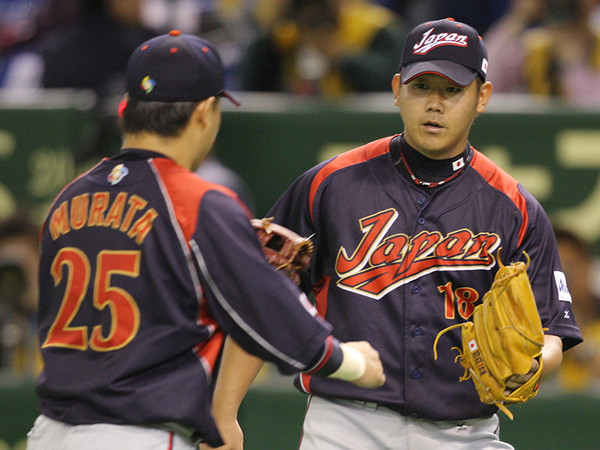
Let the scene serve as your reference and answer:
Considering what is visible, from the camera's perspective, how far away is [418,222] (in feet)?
11.1

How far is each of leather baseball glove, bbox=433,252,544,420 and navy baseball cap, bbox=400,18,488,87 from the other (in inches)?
25.8

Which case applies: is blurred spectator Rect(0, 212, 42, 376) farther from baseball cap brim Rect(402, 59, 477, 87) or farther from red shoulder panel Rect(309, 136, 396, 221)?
baseball cap brim Rect(402, 59, 477, 87)

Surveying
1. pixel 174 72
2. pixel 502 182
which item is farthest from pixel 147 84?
pixel 502 182

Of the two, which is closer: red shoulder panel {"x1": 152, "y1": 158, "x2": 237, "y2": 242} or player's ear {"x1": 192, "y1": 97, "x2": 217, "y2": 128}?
red shoulder panel {"x1": 152, "y1": 158, "x2": 237, "y2": 242}

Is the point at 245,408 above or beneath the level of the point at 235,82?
beneath

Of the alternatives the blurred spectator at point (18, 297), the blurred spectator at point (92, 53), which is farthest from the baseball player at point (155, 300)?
the blurred spectator at point (92, 53)

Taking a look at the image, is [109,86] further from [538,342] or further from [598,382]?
[538,342]

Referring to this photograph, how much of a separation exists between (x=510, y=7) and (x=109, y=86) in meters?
2.93

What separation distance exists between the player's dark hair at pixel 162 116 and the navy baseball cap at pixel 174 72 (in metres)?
0.02

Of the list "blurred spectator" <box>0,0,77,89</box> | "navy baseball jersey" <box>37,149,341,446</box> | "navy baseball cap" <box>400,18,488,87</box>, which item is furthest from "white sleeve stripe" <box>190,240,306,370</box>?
"blurred spectator" <box>0,0,77,89</box>

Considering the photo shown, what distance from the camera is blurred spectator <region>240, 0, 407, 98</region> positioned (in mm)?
6219

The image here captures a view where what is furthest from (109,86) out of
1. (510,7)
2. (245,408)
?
(510,7)

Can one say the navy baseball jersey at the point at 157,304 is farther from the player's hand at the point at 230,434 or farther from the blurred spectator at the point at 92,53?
the blurred spectator at the point at 92,53

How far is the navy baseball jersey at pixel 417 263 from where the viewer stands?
330cm
